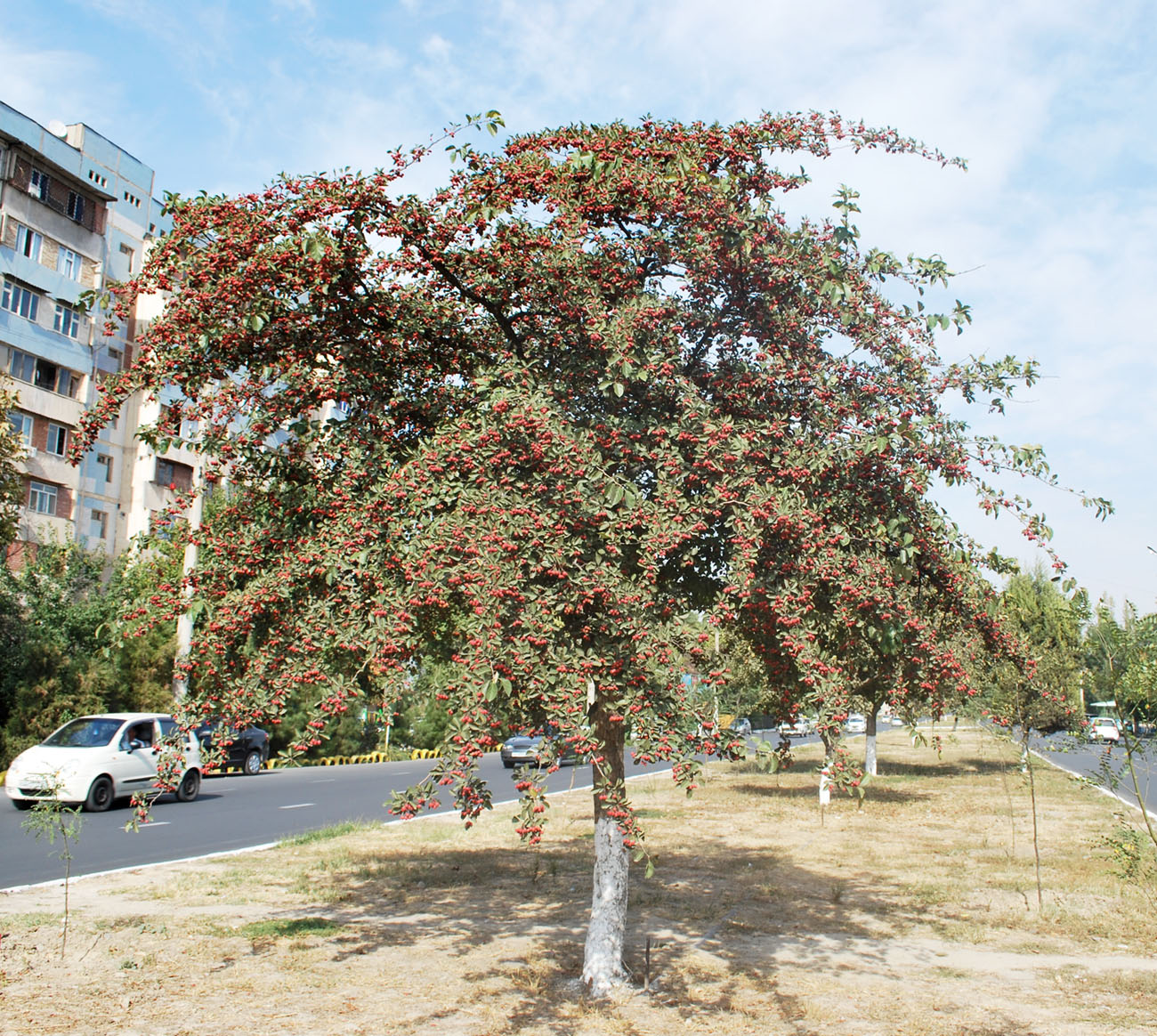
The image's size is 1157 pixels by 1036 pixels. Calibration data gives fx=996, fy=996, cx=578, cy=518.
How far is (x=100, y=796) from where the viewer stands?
1797 centimetres

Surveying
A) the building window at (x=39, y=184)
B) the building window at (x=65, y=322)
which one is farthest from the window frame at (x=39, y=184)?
the building window at (x=65, y=322)

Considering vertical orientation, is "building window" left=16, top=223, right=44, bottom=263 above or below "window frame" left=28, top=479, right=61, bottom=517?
above

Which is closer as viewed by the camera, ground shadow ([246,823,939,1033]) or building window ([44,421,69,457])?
ground shadow ([246,823,939,1033])

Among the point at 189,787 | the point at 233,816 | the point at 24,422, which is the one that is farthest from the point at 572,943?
the point at 24,422

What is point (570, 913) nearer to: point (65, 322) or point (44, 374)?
point (44, 374)

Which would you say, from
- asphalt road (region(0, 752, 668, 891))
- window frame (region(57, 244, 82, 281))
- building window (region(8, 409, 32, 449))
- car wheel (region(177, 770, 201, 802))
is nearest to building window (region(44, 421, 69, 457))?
building window (region(8, 409, 32, 449))

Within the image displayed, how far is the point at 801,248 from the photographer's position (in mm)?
6758

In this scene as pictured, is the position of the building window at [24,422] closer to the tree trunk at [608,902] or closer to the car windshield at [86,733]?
the car windshield at [86,733]

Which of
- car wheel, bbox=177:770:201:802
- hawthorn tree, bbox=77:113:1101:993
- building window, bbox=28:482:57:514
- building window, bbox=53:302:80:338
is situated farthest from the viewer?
building window, bbox=53:302:80:338

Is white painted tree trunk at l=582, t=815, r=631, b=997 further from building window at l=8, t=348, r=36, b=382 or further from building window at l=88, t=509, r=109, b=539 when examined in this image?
building window at l=88, t=509, r=109, b=539

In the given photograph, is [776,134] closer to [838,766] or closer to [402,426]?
[402,426]

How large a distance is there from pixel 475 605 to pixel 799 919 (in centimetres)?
617

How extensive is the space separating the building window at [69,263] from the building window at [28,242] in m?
0.97

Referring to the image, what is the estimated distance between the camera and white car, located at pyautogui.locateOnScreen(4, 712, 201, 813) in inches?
677
